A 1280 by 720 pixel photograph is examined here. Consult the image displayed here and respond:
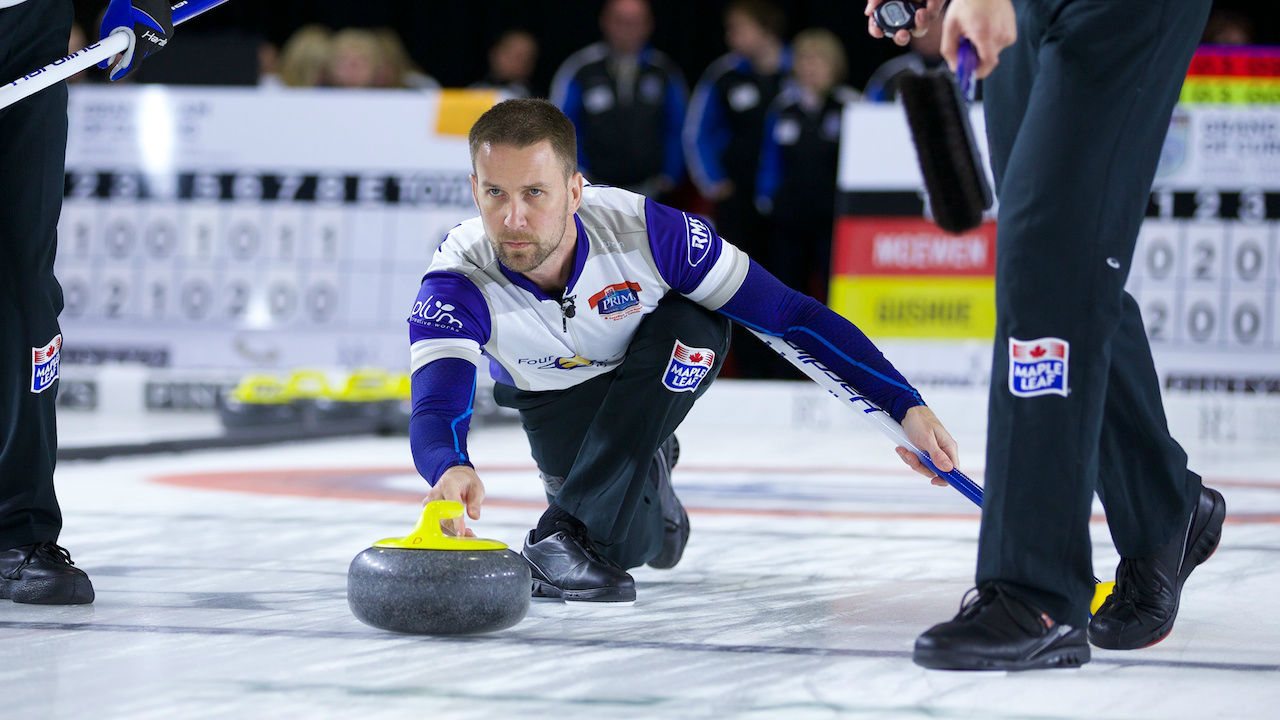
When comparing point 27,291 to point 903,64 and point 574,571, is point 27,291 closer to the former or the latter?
point 574,571

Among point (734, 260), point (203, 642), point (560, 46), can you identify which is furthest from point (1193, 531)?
point (560, 46)

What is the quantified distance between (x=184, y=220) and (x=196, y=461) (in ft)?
10.7

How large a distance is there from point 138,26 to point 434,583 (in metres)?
1.27

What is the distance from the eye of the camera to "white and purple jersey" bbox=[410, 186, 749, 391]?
2572mm

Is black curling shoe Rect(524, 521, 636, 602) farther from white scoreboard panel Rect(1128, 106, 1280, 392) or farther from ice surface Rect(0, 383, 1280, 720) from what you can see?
white scoreboard panel Rect(1128, 106, 1280, 392)

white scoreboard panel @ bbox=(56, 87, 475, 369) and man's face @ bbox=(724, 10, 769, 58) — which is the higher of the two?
man's face @ bbox=(724, 10, 769, 58)

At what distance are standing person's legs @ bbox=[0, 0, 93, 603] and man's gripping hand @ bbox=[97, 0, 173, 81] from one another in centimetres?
16

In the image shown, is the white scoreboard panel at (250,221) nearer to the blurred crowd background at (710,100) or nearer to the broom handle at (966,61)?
the blurred crowd background at (710,100)

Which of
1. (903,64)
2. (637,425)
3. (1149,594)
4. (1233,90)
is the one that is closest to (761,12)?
(903,64)

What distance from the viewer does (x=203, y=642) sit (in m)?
2.02

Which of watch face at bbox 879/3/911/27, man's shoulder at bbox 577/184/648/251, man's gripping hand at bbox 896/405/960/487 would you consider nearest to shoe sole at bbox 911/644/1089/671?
man's gripping hand at bbox 896/405/960/487

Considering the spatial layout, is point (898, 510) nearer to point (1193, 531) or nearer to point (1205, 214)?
point (1193, 531)

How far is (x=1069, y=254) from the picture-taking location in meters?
1.86

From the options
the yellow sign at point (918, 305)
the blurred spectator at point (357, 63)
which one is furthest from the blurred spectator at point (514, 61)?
the yellow sign at point (918, 305)
